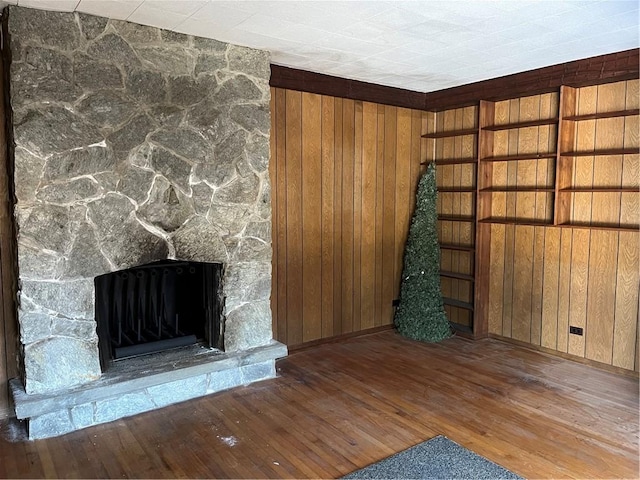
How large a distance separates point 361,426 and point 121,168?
224 centimetres

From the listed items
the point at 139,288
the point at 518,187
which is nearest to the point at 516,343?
the point at 518,187

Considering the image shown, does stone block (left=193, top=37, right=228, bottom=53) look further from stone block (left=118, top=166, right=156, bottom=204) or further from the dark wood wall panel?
the dark wood wall panel

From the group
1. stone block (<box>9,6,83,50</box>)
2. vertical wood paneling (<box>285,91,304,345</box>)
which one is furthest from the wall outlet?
stone block (<box>9,6,83,50</box>)

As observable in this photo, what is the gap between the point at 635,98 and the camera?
12.2ft

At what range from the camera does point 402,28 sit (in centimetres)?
312

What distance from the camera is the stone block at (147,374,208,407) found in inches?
129

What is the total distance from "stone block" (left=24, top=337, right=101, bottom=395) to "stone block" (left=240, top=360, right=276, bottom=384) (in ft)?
3.40

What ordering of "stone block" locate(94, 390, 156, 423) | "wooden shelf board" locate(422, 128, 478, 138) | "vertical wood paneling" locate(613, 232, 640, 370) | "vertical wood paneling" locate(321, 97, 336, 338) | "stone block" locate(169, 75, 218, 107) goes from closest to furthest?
"stone block" locate(94, 390, 156, 423), "stone block" locate(169, 75, 218, 107), "vertical wood paneling" locate(613, 232, 640, 370), "vertical wood paneling" locate(321, 97, 336, 338), "wooden shelf board" locate(422, 128, 478, 138)

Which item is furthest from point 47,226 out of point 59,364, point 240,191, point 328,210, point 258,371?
point 328,210

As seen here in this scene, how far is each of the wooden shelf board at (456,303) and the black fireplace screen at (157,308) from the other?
8.29ft

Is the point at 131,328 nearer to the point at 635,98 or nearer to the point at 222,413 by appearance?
the point at 222,413

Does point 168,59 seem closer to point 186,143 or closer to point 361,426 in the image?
point 186,143

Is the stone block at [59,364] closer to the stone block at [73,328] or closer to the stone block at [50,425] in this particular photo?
the stone block at [73,328]

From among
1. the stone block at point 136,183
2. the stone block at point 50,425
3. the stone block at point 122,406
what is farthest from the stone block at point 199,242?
the stone block at point 50,425
